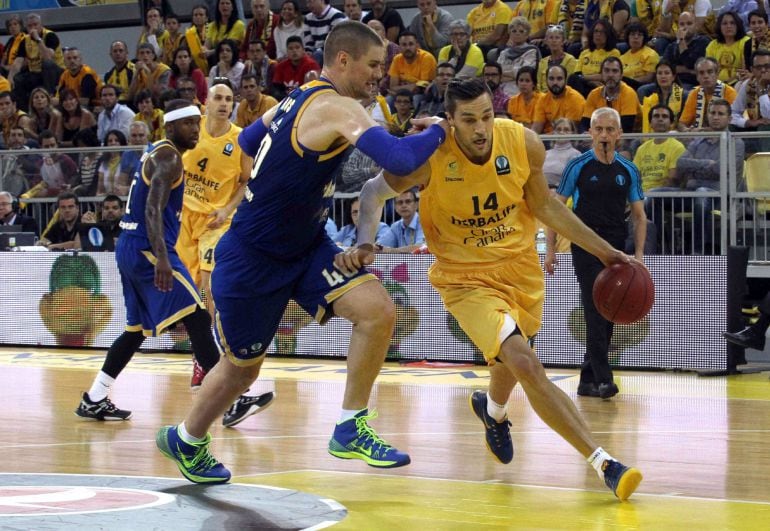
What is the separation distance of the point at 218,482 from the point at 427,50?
1146 cm

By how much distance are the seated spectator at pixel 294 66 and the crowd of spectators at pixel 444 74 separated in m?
0.02

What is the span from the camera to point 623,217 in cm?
926

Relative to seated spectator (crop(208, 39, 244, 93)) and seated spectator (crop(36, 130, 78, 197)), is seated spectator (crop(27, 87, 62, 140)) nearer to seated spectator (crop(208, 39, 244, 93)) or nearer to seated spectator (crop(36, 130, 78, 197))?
seated spectator (crop(208, 39, 244, 93))

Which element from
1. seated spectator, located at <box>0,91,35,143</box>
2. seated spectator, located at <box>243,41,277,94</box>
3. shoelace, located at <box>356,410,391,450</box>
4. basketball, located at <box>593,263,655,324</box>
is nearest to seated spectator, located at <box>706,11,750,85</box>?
seated spectator, located at <box>243,41,277,94</box>

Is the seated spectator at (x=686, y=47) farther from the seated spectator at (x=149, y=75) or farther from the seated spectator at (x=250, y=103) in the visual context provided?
the seated spectator at (x=149, y=75)

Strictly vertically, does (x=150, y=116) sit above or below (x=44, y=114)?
below

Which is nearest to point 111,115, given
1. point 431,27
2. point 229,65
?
point 229,65

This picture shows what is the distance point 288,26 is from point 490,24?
2987mm

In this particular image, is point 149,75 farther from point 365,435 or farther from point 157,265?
point 365,435

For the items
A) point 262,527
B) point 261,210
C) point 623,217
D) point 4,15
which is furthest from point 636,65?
point 4,15

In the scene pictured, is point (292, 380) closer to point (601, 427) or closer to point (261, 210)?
point (601, 427)

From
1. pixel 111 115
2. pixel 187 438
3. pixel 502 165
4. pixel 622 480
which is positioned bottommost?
pixel 622 480

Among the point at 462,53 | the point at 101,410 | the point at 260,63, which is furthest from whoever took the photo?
the point at 260,63

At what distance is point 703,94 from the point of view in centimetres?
1280
